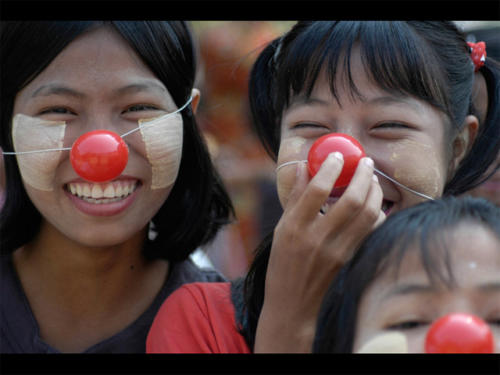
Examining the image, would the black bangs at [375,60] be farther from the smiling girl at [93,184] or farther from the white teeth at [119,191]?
the white teeth at [119,191]

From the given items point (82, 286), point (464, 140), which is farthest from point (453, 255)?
point (82, 286)

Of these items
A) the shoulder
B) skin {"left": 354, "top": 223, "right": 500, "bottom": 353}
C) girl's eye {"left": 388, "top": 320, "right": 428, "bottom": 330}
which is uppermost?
skin {"left": 354, "top": 223, "right": 500, "bottom": 353}

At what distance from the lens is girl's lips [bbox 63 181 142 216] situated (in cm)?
246

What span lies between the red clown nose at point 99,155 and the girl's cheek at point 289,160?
544 mm

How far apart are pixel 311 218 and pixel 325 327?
0.35m

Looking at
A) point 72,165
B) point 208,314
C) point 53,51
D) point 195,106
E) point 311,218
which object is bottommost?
point 208,314

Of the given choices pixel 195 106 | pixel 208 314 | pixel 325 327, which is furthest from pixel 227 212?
pixel 325 327

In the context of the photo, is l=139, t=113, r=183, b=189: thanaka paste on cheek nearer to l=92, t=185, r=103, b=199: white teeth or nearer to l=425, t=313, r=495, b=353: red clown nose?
l=92, t=185, r=103, b=199: white teeth

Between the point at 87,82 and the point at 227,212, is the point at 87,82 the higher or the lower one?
the higher one

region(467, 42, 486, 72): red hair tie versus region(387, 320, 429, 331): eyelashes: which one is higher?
region(467, 42, 486, 72): red hair tie

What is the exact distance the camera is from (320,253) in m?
2.07

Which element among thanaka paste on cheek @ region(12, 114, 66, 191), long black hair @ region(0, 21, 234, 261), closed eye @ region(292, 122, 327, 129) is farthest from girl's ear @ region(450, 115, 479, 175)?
thanaka paste on cheek @ region(12, 114, 66, 191)

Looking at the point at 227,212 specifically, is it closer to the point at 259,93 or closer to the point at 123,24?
the point at 259,93

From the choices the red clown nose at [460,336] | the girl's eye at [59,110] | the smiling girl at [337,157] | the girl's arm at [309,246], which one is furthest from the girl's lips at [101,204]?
the red clown nose at [460,336]
